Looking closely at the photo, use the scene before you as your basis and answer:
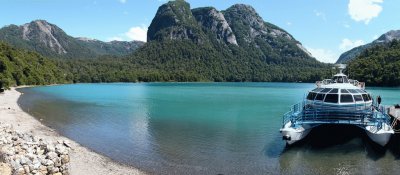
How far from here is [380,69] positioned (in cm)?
16125

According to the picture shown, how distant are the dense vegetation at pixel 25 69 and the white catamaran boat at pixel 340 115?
87.3 meters

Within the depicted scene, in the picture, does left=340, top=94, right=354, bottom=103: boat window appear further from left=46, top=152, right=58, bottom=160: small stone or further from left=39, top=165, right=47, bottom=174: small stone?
left=39, top=165, right=47, bottom=174: small stone

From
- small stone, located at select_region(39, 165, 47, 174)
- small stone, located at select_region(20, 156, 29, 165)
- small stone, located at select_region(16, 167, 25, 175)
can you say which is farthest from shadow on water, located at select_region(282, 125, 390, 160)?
small stone, located at select_region(16, 167, 25, 175)

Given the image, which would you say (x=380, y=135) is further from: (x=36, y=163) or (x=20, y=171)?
(x=20, y=171)

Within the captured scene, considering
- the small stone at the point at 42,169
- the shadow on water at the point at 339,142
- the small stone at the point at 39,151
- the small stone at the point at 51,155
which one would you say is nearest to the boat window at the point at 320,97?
the shadow on water at the point at 339,142

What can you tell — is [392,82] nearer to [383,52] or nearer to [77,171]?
[383,52]

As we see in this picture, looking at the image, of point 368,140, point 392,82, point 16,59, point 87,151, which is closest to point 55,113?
point 87,151

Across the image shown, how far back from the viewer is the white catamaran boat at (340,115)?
29.0m

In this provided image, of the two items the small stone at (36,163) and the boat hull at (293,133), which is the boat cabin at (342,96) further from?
the small stone at (36,163)

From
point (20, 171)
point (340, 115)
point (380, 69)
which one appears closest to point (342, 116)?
point (340, 115)

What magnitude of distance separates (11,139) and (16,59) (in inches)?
4675

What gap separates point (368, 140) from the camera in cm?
3147

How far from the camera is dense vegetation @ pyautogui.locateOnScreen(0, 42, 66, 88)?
113 metres

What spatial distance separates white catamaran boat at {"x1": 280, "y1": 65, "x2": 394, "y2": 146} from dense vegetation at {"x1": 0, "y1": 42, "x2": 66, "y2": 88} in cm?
8729
